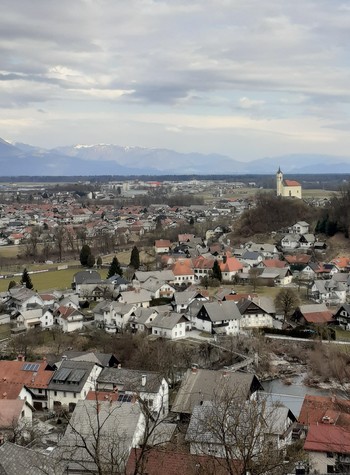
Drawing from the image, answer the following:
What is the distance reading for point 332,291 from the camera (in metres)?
32.8

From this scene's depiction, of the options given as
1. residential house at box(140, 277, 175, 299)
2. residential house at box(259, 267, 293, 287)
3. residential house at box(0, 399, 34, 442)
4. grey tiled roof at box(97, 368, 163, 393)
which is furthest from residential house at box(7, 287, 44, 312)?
residential house at box(259, 267, 293, 287)

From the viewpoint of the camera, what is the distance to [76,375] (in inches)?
758

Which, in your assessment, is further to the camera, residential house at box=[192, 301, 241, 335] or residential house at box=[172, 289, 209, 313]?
residential house at box=[172, 289, 209, 313]

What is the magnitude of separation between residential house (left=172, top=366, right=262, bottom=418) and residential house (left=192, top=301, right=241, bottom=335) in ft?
29.1

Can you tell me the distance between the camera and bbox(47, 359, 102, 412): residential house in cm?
1888

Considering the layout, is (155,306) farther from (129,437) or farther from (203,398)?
(129,437)

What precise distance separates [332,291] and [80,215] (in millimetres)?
54474

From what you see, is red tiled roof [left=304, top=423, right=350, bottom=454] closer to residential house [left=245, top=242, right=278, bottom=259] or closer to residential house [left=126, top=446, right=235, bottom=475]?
residential house [left=126, top=446, right=235, bottom=475]

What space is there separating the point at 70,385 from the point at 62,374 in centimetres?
54

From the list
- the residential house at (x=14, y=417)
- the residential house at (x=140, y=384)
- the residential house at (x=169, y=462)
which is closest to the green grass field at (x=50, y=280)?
the residential house at (x=140, y=384)

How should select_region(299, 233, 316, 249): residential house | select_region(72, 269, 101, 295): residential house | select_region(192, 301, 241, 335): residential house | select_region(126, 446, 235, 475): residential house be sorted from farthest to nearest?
select_region(299, 233, 316, 249): residential house → select_region(72, 269, 101, 295): residential house → select_region(192, 301, 241, 335): residential house → select_region(126, 446, 235, 475): residential house

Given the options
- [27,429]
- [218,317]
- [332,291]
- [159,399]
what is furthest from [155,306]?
[27,429]

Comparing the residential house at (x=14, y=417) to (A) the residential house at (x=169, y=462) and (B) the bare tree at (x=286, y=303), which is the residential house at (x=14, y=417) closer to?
(A) the residential house at (x=169, y=462)

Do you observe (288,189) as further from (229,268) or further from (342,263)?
(229,268)
